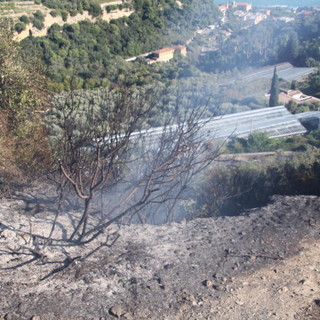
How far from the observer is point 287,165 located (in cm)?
621

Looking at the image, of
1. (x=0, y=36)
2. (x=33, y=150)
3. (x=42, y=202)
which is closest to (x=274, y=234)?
(x=42, y=202)

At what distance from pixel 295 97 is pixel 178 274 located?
1664 centimetres

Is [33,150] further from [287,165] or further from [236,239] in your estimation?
[287,165]

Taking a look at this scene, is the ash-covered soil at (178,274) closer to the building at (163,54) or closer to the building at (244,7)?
the building at (163,54)

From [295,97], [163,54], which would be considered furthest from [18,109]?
[163,54]

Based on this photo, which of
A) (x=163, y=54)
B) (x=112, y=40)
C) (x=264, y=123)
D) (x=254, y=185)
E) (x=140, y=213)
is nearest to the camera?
(x=140, y=213)

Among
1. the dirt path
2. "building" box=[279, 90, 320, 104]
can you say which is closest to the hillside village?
"building" box=[279, 90, 320, 104]

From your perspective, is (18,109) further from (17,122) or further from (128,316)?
(128,316)

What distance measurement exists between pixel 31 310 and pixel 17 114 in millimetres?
3620

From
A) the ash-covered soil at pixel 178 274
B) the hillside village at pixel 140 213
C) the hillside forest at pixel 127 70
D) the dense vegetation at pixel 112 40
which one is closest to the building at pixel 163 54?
the hillside forest at pixel 127 70

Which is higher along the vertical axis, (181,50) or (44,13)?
(44,13)

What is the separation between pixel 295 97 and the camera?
1873 centimetres

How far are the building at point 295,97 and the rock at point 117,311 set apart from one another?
16213 millimetres

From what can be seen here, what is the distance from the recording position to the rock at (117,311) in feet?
10.5
